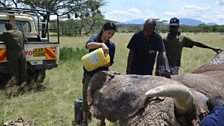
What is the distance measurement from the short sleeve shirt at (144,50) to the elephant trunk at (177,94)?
286 cm

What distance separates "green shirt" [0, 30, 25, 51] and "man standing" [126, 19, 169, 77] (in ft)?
13.4

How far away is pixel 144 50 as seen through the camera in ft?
18.8

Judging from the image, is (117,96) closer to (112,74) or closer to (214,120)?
(112,74)

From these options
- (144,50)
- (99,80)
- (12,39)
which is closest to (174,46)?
(144,50)

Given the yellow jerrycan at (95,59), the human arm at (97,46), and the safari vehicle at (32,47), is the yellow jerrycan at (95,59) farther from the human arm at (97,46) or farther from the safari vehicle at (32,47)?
the safari vehicle at (32,47)

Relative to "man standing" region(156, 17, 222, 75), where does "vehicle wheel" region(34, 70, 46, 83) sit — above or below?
below

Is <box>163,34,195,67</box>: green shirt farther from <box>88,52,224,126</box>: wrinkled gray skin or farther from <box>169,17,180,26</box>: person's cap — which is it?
<box>88,52,224,126</box>: wrinkled gray skin

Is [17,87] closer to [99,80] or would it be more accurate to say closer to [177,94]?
[99,80]

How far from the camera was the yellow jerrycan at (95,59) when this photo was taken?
14.6 ft

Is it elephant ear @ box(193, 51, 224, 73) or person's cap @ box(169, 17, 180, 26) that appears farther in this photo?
person's cap @ box(169, 17, 180, 26)

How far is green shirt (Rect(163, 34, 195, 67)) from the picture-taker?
6738 mm

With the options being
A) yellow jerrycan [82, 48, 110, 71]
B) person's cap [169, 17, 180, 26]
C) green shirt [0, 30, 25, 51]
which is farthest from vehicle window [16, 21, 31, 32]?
yellow jerrycan [82, 48, 110, 71]

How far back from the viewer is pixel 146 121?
2.80 m

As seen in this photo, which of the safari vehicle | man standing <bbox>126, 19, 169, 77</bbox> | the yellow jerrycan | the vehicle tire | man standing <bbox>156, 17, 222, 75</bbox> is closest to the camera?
the yellow jerrycan
